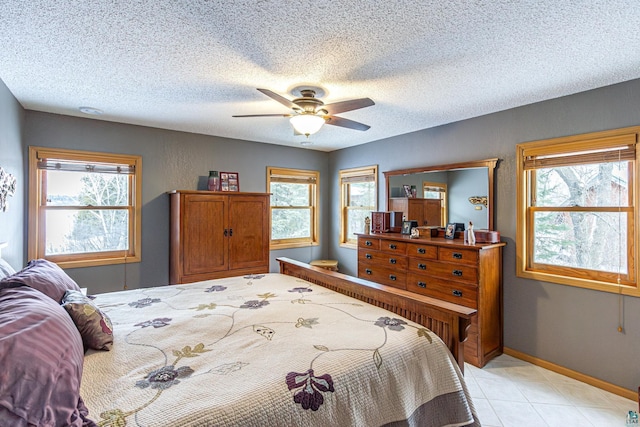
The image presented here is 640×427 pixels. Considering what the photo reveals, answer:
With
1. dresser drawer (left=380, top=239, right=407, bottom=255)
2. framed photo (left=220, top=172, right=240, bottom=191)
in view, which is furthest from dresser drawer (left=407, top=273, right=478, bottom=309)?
framed photo (left=220, top=172, right=240, bottom=191)

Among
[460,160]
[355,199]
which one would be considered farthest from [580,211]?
[355,199]

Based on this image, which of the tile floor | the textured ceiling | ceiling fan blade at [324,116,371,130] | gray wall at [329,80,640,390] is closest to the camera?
the textured ceiling

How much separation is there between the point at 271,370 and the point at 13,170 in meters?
3.16

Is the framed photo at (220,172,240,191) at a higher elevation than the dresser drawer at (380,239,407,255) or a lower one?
higher

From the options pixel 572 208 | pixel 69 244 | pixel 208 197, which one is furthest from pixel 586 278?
pixel 69 244

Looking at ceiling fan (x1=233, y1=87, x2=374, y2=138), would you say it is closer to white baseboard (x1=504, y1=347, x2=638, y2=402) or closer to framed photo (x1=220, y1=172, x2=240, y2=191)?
framed photo (x1=220, y1=172, x2=240, y2=191)

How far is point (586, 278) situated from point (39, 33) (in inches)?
172

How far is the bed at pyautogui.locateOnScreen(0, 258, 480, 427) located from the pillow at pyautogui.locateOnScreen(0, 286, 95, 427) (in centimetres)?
1

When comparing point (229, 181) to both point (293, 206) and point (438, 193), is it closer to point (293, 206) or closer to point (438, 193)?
point (293, 206)

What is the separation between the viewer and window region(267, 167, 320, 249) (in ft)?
16.4

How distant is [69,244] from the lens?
352 centimetres

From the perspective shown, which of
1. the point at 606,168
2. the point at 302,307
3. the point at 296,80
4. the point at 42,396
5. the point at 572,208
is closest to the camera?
the point at 42,396

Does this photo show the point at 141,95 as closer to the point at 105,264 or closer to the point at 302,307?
the point at 105,264

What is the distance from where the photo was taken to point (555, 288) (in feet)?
9.41
